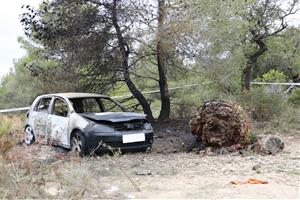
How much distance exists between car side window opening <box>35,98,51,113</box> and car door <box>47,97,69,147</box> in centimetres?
38

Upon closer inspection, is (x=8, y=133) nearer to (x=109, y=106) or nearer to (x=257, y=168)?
(x=257, y=168)

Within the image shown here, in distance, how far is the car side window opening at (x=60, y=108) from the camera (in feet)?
34.0

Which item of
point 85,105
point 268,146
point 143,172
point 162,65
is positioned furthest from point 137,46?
point 143,172

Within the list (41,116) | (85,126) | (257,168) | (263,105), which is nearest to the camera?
(257,168)

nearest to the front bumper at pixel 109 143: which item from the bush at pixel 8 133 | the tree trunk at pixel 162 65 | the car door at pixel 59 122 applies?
the car door at pixel 59 122

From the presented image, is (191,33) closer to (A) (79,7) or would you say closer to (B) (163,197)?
(A) (79,7)

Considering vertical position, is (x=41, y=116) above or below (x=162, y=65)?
below

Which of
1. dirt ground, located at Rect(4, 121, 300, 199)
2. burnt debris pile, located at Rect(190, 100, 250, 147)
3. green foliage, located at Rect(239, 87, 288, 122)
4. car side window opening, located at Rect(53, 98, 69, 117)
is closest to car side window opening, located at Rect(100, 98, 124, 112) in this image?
car side window opening, located at Rect(53, 98, 69, 117)

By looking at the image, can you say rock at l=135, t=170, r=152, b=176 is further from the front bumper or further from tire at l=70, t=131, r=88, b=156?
tire at l=70, t=131, r=88, b=156

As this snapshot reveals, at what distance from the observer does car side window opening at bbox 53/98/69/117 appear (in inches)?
408

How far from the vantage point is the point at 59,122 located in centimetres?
1018

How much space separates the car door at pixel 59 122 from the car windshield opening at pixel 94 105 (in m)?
0.26

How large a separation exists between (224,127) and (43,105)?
14.0ft

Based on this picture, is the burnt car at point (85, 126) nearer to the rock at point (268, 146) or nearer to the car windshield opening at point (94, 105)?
the car windshield opening at point (94, 105)
